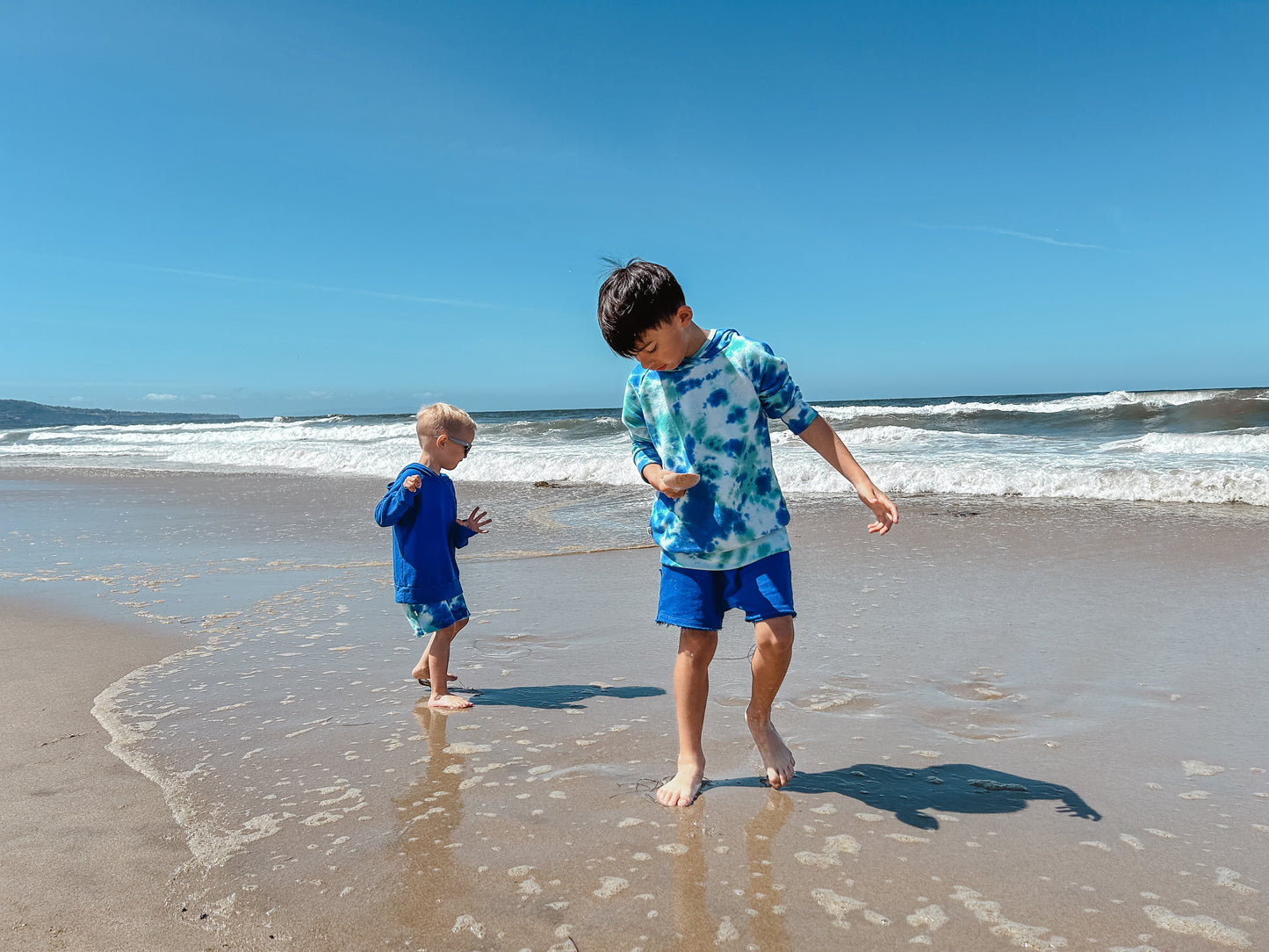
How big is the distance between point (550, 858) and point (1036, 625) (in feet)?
9.67

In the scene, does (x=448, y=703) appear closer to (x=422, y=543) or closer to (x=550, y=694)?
(x=550, y=694)

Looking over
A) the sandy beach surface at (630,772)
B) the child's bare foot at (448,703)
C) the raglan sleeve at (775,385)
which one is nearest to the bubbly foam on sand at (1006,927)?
the sandy beach surface at (630,772)

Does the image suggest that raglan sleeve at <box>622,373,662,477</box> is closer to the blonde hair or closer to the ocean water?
the blonde hair

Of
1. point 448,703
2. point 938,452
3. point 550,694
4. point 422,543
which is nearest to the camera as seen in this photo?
point 448,703

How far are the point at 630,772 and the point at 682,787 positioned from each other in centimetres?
26

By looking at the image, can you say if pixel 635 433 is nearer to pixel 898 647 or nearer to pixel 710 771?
pixel 710 771

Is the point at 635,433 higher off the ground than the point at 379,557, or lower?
higher

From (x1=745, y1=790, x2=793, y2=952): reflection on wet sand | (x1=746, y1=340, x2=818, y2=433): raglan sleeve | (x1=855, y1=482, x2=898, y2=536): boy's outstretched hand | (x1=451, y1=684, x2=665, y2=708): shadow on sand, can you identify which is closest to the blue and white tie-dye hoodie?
(x1=746, y1=340, x2=818, y2=433): raglan sleeve

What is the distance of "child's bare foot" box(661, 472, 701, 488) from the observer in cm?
226

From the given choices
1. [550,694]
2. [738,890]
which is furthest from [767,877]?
[550,694]

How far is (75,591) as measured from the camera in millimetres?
5270

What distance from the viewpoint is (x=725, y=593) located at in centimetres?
241

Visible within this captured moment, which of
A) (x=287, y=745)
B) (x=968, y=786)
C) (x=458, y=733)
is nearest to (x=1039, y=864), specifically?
(x=968, y=786)

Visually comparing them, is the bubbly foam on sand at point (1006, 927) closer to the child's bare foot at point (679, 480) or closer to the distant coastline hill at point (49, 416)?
the child's bare foot at point (679, 480)
